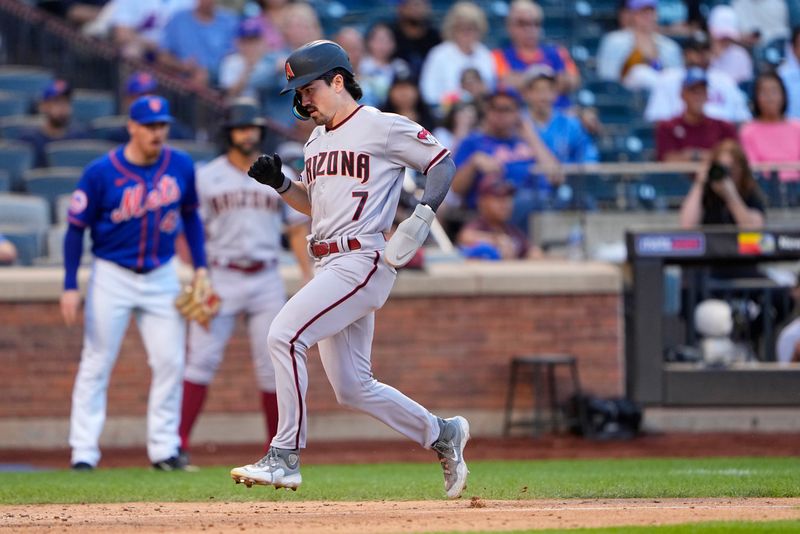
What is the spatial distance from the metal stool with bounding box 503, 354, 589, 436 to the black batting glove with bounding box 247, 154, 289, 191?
201 inches

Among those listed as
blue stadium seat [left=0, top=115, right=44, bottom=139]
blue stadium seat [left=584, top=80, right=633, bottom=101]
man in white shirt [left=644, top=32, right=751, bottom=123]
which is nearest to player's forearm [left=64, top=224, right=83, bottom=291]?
blue stadium seat [left=0, top=115, right=44, bottom=139]

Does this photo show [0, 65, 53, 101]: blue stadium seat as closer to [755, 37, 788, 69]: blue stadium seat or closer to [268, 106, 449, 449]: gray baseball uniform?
[755, 37, 788, 69]: blue stadium seat

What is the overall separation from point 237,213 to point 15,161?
4.17 metres

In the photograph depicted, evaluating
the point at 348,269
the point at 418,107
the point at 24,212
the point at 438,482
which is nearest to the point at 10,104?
the point at 24,212

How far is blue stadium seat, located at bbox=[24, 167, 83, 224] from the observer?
40.8 feet

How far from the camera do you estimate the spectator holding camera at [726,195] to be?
37.9 ft

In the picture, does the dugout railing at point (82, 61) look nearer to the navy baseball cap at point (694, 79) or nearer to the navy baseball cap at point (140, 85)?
the navy baseball cap at point (140, 85)

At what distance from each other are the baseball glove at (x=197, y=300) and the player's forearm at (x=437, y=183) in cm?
Result: 304

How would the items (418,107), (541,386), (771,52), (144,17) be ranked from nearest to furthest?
(541,386) → (418,107) → (771,52) → (144,17)

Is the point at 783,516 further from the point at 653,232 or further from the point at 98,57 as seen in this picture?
the point at 98,57

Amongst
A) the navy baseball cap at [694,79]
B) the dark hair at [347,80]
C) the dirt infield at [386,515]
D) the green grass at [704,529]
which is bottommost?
the dirt infield at [386,515]

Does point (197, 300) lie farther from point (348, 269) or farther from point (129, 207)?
point (348, 269)

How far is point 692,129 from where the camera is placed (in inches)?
517

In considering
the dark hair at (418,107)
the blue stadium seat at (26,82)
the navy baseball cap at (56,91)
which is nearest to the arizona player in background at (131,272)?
the navy baseball cap at (56,91)
